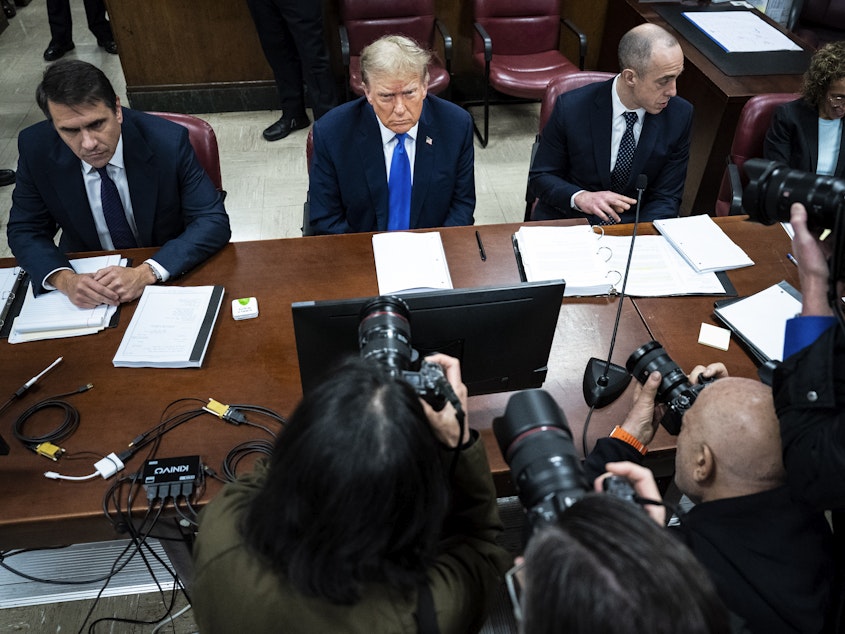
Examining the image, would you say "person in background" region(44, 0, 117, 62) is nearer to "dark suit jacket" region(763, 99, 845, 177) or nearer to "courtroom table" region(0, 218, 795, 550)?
"courtroom table" region(0, 218, 795, 550)

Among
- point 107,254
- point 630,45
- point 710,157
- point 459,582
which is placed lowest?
point 710,157

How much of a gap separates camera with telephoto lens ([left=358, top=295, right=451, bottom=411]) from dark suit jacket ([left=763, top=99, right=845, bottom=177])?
82.3 inches

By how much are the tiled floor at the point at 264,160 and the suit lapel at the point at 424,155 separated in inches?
51.1

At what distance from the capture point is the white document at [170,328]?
165 centimetres

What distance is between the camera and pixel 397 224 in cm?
248

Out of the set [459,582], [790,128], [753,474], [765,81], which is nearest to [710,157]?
[765,81]

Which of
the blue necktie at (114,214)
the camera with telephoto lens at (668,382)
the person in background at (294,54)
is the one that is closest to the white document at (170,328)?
the blue necktie at (114,214)

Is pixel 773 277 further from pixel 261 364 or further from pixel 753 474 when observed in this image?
pixel 261 364

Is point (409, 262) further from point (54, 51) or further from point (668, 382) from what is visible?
point (54, 51)

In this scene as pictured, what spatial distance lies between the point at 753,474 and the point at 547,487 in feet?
1.73

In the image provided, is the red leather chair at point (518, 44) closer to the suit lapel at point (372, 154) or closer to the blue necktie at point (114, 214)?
the suit lapel at point (372, 154)

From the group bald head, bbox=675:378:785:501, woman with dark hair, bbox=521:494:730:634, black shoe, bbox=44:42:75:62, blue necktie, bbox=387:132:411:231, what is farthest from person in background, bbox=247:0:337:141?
woman with dark hair, bbox=521:494:730:634

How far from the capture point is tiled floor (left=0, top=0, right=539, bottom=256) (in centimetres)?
368

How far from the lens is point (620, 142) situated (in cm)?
249
